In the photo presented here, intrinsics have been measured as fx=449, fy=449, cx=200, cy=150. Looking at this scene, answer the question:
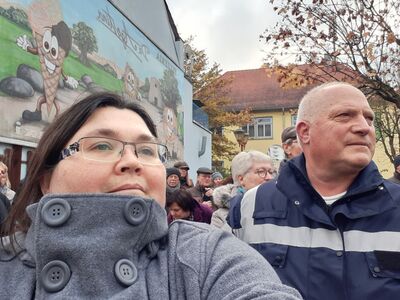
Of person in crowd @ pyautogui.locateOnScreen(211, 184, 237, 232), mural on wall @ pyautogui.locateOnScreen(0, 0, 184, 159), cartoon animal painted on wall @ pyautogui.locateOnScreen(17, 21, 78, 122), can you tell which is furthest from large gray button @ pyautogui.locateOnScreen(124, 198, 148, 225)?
cartoon animal painted on wall @ pyautogui.locateOnScreen(17, 21, 78, 122)

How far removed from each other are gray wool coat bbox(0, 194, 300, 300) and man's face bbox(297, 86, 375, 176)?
980 mm

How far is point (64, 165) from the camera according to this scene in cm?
150

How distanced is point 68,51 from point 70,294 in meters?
7.53

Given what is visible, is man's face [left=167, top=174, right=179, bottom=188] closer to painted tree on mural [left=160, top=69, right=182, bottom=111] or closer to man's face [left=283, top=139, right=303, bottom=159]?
man's face [left=283, top=139, right=303, bottom=159]

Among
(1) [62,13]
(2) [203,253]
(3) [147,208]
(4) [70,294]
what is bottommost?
(4) [70,294]

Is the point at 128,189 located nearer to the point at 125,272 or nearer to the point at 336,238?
the point at 125,272

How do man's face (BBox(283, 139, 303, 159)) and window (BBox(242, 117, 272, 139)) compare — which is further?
window (BBox(242, 117, 272, 139))

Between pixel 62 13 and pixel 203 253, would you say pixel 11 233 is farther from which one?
pixel 62 13

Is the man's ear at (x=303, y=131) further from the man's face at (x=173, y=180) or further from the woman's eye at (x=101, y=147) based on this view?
the man's face at (x=173, y=180)

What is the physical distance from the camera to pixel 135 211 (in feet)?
4.30

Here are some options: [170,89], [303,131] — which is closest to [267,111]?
[170,89]

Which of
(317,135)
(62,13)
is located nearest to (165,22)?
(62,13)

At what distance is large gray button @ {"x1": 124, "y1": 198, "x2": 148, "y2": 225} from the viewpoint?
1.29m

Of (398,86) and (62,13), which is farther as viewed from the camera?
(398,86)
